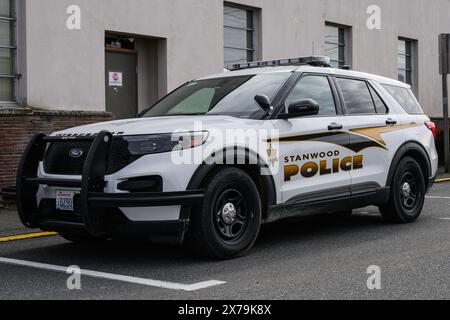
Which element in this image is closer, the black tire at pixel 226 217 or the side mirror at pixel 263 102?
the black tire at pixel 226 217

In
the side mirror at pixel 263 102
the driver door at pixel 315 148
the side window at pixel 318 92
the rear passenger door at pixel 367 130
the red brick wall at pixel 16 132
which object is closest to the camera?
the side mirror at pixel 263 102

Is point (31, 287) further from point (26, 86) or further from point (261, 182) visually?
point (26, 86)

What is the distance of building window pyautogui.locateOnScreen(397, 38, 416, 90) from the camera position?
2116 cm

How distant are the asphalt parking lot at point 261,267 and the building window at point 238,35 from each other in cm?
760

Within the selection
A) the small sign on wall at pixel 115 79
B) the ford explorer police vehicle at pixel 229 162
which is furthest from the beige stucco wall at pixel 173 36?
the ford explorer police vehicle at pixel 229 162

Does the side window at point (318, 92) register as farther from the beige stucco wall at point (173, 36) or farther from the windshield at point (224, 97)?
the beige stucco wall at point (173, 36)

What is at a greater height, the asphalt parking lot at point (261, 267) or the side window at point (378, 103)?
the side window at point (378, 103)

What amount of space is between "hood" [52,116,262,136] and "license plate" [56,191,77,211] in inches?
20.8

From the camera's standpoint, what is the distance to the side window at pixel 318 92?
23.4 feet

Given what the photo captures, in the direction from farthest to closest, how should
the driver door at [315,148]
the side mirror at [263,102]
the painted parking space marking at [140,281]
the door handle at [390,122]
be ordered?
the door handle at [390,122] < the driver door at [315,148] < the side mirror at [263,102] < the painted parking space marking at [140,281]

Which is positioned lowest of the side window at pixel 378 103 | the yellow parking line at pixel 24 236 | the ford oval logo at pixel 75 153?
the yellow parking line at pixel 24 236

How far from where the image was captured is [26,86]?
11055 millimetres
